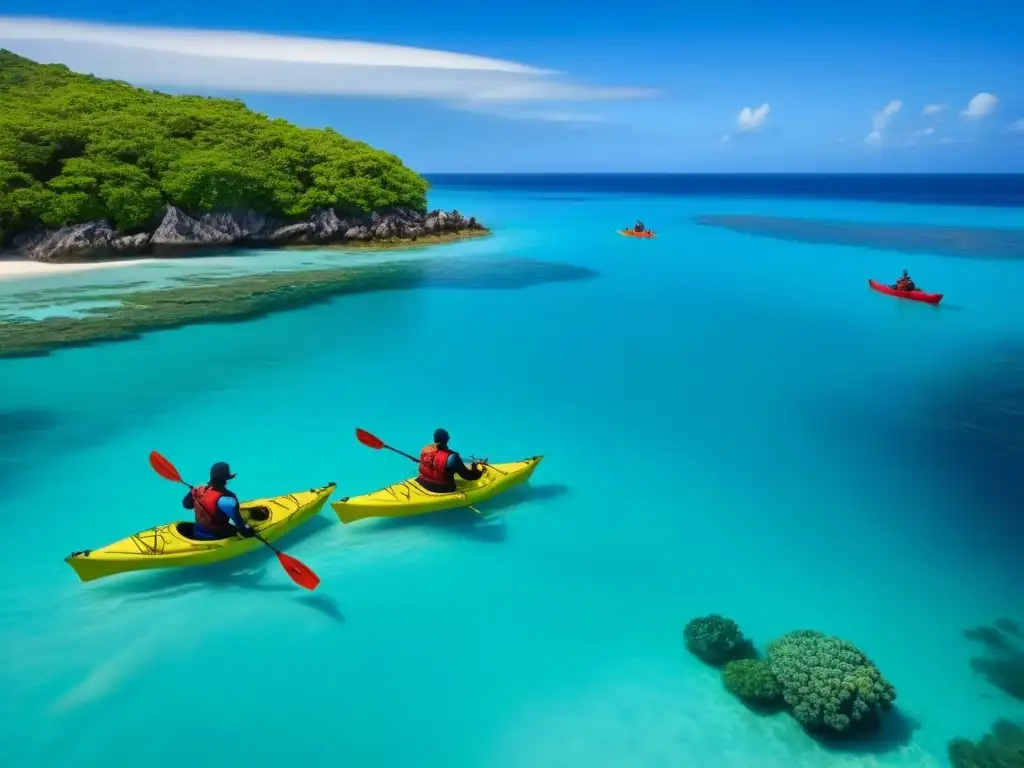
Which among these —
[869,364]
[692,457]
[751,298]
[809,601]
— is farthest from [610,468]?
[751,298]

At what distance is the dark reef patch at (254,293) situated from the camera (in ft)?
82.3

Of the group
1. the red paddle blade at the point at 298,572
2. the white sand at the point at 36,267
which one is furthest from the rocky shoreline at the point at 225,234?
the red paddle blade at the point at 298,572

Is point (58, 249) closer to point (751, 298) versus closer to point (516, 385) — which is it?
point (516, 385)

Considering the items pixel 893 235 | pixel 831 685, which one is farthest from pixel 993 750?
pixel 893 235

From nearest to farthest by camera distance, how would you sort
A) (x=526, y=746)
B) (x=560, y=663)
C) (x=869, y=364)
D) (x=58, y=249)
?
(x=526, y=746) < (x=560, y=663) < (x=869, y=364) < (x=58, y=249)

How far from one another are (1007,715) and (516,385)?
14.4 m

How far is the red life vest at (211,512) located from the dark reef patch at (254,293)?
1568 centimetres

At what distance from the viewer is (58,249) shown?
123ft

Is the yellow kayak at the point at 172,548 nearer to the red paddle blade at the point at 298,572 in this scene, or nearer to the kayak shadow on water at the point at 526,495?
the red paddle blade at the point at 298,572

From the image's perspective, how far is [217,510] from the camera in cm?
1086

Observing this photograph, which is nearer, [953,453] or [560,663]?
[560,663]

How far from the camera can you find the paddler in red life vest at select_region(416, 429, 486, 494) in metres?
12.5

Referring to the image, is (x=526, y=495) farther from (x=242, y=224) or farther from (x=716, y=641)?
(x=242, y=224)

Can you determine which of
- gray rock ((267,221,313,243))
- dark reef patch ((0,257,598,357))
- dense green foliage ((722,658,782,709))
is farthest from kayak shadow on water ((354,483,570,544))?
gray rock ((267,221,313,243))
